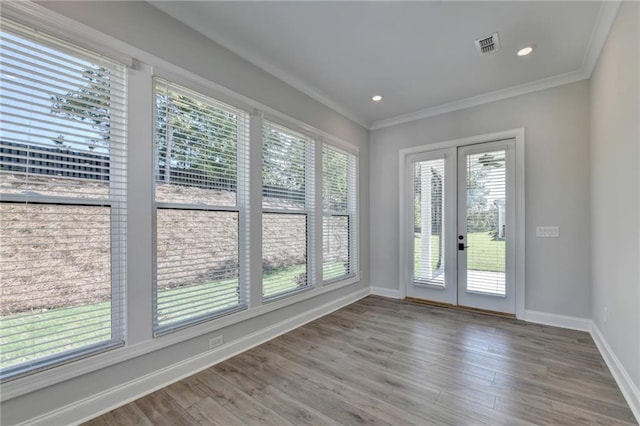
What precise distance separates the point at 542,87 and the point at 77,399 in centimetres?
536

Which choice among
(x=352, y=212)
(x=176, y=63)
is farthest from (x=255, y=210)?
(x=352, y=212)

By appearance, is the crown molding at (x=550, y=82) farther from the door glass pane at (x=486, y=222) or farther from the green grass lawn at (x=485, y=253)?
the green grass lawn at (x=485, y=253)

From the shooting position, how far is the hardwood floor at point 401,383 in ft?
5.98

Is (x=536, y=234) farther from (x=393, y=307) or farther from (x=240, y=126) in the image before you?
(x=240, y=126)

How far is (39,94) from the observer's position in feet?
5.54

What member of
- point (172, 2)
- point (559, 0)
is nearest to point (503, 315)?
point (559, 0)

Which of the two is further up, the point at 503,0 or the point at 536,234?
the point at 503,0

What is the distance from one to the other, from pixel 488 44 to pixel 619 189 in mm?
1681

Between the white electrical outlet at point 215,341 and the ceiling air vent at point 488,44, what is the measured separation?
12.1 feet

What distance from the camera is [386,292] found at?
15.4 ft

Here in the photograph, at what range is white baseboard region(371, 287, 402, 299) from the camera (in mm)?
4590

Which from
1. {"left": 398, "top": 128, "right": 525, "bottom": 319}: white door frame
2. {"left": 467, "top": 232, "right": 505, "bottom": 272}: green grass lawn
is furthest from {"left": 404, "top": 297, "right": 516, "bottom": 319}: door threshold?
{"left": 467, "top": 232, "right": 505, "bottom": 272}: green grass lawn

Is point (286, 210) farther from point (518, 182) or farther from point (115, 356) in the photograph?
point (518, 182)

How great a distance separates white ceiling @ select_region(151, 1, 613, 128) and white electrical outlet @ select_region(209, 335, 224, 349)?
275 cm
